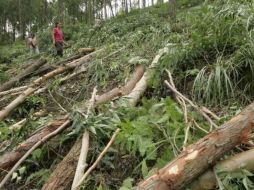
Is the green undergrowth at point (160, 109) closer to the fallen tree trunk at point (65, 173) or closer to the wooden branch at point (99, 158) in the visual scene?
the wooden branch at point (99, 158)

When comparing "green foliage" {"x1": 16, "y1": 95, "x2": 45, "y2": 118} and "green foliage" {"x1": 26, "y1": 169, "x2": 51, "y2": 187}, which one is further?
"green foliage" {"x1": 16, "y1": 95, "x2": 45, "y2": 118}

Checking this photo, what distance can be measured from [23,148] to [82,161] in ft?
3.33

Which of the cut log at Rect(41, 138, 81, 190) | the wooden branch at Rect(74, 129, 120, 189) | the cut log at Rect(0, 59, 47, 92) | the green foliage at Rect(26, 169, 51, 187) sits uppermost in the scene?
the cut log at Rect(0, 59, 47, 92)

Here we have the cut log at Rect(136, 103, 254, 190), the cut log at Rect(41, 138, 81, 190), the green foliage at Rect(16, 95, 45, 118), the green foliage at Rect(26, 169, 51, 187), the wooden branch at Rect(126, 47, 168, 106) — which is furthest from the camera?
the green foliage at Rect(16, 95, 45, 118)

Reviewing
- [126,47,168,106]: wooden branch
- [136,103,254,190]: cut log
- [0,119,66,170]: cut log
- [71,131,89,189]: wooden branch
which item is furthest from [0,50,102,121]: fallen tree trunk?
[136,103,254,190]: cut log

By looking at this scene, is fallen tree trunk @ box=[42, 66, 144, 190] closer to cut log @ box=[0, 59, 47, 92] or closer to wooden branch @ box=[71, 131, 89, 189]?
wooden branch @ box=[71, 131, 89, 189]

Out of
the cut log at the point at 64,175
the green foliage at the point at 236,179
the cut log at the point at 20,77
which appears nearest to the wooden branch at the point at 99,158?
the cut log at the point at 64,175

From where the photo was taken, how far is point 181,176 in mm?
3209

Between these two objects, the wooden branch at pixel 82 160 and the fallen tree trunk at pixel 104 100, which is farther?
the fallen tree trunk at pixel 104 100

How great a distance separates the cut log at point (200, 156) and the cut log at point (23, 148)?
77.3 inches

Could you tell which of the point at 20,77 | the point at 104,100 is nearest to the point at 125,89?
the point at 104,100

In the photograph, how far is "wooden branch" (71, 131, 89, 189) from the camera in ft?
12.7

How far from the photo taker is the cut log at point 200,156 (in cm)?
318

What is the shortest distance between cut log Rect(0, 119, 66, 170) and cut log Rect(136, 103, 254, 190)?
196cm
